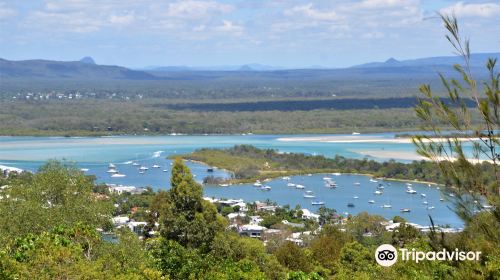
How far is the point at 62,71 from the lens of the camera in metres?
170

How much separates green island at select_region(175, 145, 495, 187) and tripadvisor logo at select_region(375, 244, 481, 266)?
25346mm

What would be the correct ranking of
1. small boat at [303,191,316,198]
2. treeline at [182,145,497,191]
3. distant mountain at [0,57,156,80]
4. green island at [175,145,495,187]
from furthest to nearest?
distant mountain at [0,57,156,80] < treeline at [182,145,497,191] < green island at [175,145,495,187] < small boat at [303,191,316,198]

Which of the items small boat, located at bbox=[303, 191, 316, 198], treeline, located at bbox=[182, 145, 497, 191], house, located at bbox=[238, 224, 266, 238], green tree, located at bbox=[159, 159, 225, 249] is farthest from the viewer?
treeline, located at bbox=[182, 145, 497, 191]

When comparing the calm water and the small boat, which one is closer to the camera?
the calm water

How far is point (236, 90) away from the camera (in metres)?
113

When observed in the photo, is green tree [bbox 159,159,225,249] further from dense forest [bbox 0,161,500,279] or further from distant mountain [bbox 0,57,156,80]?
distant mountain [bbox 0,57,156,80]

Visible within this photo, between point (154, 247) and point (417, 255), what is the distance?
12.6 feet

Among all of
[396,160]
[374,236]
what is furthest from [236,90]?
[374,236]

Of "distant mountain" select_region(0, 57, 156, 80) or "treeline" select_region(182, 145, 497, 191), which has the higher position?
"distant mountain" select_region(0, 57, 156, 80)

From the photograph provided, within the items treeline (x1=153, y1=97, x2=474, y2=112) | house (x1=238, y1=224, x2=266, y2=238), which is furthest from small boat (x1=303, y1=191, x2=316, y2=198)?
treeline (x1=153, y1=97, x2=474, y2=112)

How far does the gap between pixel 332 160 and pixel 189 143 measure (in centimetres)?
1464

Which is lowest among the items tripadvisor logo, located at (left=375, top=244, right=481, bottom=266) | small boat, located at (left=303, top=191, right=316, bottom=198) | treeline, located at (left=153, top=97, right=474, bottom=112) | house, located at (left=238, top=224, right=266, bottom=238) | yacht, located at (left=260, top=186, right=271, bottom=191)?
yacht, located at (left=260, top=186, right=271, bottom=191)

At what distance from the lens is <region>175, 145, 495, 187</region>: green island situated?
1393 inches

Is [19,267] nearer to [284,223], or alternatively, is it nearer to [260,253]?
[260,253]
